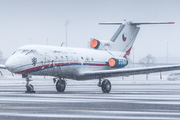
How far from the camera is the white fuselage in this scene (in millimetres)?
22578

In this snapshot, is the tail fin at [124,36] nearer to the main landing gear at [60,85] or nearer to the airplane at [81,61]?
the airplane at [81,61]

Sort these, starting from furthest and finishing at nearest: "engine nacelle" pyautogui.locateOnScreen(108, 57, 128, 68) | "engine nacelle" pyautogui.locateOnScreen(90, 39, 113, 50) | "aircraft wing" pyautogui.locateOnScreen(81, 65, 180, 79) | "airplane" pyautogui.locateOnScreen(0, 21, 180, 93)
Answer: "engine nacelle" pyautogui.locateOnScreen(90, 39, 113, 50)
"engine nacelle" pyautogui.locateOnScreen(108, 57, 128, 68)
"aircraft wing" pyautogui.locateOnScreen(81, 65, 180, 79)
"airplane" pyautogui.locateOnScreen(0, 21, 180, 93)

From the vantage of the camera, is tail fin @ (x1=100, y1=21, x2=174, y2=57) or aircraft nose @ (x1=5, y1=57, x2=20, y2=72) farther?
tail fin @ (x1=100, y1=21, x2=174, y2=57)

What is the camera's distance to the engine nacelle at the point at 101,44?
100 feet

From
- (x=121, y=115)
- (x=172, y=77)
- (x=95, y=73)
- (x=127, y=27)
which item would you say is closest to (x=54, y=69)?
(x=95, y=73)

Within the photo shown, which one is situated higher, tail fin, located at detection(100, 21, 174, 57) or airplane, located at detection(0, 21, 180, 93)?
tail fin, located at detection(100, 21, 174, 57)

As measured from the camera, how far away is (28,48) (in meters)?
23.7

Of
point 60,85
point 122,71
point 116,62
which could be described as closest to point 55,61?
point 60,85

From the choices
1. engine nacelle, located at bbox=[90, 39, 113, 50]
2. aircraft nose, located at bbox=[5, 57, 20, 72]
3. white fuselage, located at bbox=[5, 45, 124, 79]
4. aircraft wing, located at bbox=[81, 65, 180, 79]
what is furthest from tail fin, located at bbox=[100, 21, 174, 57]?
aircraft nose, located at bbox=[5, 57, 20, 72]

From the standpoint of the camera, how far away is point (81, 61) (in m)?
27.2

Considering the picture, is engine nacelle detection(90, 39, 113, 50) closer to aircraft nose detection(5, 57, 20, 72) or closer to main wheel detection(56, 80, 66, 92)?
main wheel detection(56, 80, 66, 92)

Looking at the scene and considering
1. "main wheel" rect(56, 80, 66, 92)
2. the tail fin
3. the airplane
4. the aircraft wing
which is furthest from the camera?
the tail fin

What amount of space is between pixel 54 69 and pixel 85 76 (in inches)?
129

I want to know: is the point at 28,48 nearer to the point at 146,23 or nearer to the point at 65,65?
the point at 65,65
